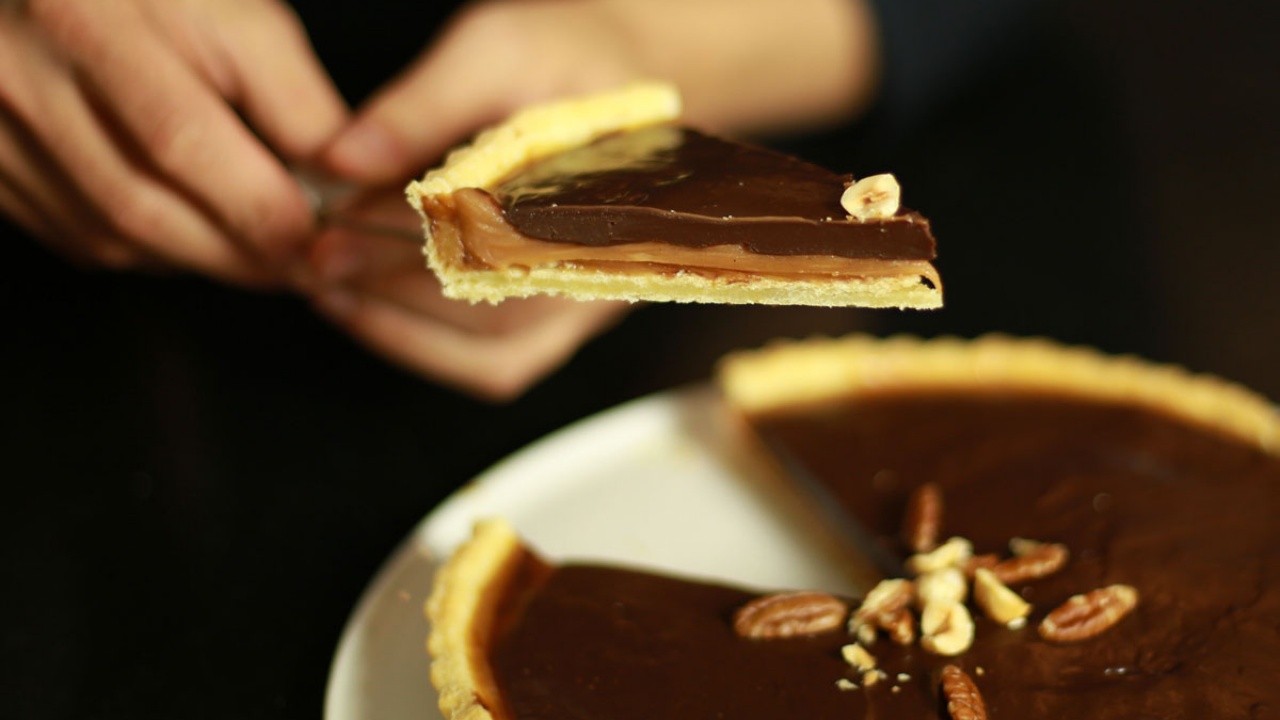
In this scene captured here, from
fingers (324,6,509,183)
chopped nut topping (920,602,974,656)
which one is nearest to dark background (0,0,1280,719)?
fingers (324,6,509,183)

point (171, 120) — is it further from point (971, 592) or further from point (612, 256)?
point (971, 592)

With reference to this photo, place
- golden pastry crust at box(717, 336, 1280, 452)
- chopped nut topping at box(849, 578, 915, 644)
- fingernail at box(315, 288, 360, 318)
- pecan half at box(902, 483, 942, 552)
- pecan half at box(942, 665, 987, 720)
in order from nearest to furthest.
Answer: pecan half at box(942, 665, 987, 720), chopped nut topping at box(849, 578, 915, 644), pecan half at box(902, 483, 942, 552), golden pastry crust at box(717, 336, 1280, 452), fingernail at box(315, 288, 360, 318)

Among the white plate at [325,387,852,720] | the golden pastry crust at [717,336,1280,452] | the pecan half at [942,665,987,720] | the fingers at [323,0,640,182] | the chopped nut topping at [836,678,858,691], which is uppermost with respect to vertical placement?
the fingers at [323,0,640,182]

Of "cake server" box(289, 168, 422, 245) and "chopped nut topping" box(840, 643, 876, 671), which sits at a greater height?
"cake server" box(289, 168, 422, 245)

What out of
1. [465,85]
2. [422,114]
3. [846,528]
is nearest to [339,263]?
[422,114]

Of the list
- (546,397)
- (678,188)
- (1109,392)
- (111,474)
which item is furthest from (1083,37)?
(111,474)

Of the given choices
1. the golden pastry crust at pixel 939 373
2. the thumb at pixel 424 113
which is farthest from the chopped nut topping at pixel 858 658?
the thumb at pixel 424 113

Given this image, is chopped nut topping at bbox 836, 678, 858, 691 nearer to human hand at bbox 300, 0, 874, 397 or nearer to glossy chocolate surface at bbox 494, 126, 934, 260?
glossy chocolate surface at bbox 494, 126, 934, 260
